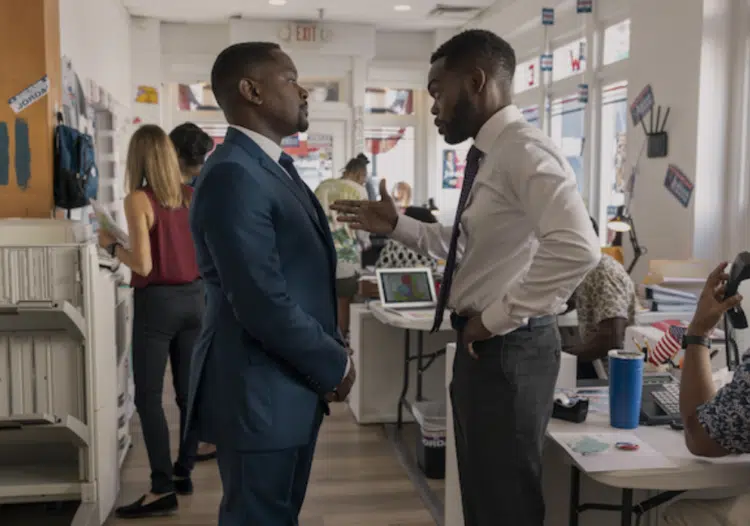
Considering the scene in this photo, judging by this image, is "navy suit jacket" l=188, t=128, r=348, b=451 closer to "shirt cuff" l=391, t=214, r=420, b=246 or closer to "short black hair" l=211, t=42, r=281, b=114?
"short black hair" l=211, t=42, r=281, b=114

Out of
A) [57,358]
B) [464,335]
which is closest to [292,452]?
[464,335]

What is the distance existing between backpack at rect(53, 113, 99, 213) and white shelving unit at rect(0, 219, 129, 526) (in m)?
0.44

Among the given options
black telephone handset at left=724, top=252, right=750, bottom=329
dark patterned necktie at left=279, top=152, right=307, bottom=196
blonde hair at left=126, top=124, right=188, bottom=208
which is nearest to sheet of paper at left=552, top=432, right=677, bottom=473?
black telephone handset at left=724, top=252, right=750, bottom=329

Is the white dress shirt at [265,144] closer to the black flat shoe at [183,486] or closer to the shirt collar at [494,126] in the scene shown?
the shirt collar at [494,126]

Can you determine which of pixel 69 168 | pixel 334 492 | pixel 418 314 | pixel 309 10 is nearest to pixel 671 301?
pixel 418 314

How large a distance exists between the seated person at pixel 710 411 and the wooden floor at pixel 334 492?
5.28 ft

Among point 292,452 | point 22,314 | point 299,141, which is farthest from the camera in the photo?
point 299,141

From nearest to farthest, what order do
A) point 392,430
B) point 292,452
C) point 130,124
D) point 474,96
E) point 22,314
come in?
point 292,452, point 474,96, point 22,314, point 392,430, point 130,124

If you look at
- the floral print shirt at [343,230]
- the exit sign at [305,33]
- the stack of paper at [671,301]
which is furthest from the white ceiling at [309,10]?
the stack of paper at [671,301]

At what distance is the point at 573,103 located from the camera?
666 centimetres

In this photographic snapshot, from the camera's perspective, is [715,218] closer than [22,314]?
No

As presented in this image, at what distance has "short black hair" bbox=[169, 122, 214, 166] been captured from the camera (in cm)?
334

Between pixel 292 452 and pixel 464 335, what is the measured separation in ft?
1.55

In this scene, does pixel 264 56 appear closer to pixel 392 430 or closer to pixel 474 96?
pixel 474 96
